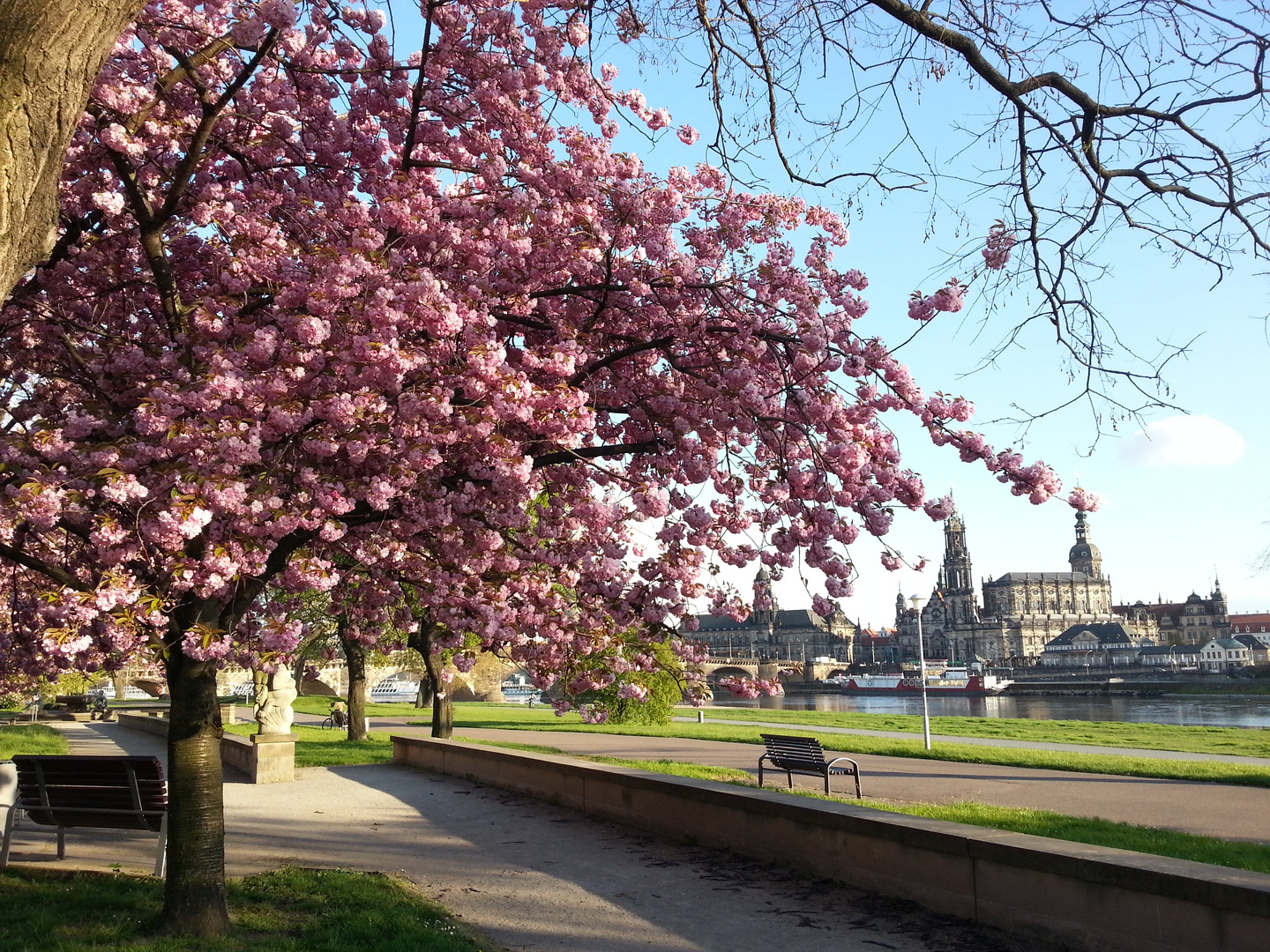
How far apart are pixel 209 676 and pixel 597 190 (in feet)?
15.3

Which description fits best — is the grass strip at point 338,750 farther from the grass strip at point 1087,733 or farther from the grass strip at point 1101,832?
the grass strip at point 1087,733

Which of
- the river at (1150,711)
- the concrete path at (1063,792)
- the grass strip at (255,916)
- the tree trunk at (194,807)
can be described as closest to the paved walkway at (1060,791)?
the concrete path at (1063,792)

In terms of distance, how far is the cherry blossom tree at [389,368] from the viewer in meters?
6.61

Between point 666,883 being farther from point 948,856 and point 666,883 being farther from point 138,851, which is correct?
point 138,851

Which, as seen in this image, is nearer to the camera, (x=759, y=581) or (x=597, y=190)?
(x=597, y=190)

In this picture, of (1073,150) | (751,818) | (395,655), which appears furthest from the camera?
(395,655)

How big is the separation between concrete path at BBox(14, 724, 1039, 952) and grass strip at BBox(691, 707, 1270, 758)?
56.1ft

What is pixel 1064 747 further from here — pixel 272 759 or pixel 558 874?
pixel 558 874

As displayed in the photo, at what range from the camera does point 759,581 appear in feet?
32.2

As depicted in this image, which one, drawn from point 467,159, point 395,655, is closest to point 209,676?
point 467,159

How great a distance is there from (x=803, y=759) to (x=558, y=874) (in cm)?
555

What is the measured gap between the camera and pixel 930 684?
449ft

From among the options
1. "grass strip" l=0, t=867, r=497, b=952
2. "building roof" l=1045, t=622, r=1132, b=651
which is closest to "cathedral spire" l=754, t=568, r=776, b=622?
"grass strip" l=0, t=867, r=497, b=952

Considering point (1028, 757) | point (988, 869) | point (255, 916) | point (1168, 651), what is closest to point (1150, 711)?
point (1028, 757)
